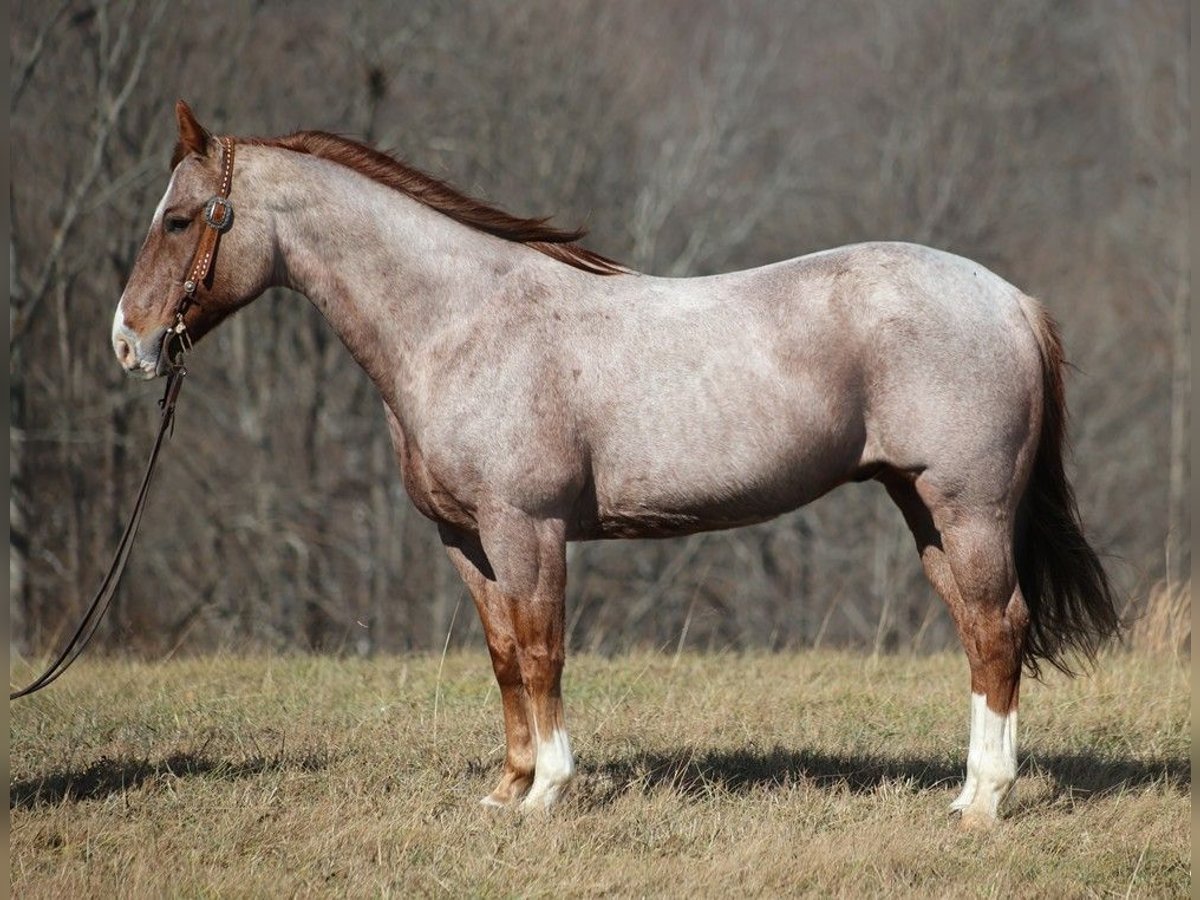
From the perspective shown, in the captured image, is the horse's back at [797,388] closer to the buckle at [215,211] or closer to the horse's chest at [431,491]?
the horse's chest at [431,491]

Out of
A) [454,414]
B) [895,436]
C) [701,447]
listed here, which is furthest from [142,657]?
[895,436]

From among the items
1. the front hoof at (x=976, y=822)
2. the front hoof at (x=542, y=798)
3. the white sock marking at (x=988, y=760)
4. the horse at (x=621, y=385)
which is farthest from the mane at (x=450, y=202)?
the front hoof at (x=976, y=822)

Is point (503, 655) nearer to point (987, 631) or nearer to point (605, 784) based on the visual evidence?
point (605, 784)

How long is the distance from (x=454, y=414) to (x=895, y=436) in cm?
156

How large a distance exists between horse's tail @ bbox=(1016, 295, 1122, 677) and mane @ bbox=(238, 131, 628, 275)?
1771 mm

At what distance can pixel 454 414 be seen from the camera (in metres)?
4.73

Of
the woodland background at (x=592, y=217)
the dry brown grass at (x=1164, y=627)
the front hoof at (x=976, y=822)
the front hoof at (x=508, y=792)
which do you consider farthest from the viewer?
the woodland background at (x=592, y=217)

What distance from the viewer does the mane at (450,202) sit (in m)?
5.12

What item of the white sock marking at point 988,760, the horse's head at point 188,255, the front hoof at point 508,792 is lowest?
the front hoof at point 508,792

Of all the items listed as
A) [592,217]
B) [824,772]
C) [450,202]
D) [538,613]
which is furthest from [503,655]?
[592,217]

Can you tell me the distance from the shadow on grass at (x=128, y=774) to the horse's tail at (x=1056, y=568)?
287 cm

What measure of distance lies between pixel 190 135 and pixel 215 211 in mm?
295

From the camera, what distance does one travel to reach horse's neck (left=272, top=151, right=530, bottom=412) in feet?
16.2

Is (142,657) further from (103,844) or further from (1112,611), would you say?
(1112,611)
